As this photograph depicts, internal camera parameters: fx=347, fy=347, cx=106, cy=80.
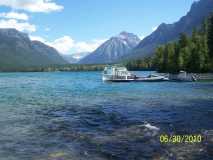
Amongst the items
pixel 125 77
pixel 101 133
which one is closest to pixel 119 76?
pixel 125 77

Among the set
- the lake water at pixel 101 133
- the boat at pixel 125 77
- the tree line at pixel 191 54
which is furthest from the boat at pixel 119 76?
the lake water at pixel 101 133

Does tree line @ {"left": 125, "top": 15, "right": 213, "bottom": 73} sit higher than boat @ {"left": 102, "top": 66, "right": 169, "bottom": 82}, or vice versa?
tree line @ {"left": 125, "top": 15, "right": 213, "bottom": 73}

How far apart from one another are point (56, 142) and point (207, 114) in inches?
758

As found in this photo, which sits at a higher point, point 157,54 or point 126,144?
point 157,54

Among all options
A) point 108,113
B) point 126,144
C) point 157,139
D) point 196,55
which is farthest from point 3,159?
point 196,55

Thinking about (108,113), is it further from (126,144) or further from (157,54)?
(157,54)

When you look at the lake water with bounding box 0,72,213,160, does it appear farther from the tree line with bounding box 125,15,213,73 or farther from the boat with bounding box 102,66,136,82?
the boat with bounding box 102,66,136,82

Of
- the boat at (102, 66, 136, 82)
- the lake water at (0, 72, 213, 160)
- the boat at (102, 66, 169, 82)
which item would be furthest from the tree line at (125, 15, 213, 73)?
the lake water at (0, 72, 213, 160)

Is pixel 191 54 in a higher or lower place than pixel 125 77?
higher

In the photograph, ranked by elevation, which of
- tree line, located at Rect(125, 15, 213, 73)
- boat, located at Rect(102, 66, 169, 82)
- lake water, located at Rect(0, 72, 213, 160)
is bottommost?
lake water, located at Rect(0, 72, 213, 160)

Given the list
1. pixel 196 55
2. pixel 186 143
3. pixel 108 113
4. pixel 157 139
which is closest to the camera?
pixel 186 143

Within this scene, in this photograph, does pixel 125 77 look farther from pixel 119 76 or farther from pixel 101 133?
pixel 101 133

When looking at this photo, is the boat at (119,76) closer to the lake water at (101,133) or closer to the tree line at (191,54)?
the tree line at (191,54)

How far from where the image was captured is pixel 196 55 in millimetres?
126938
